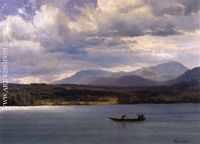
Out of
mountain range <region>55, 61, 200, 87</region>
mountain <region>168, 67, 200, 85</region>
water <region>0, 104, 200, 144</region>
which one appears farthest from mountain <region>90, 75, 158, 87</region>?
water <region>0, 104, 200, 144</region>

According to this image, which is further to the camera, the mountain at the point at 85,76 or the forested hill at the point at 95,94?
the forested hill at the point at 95,94

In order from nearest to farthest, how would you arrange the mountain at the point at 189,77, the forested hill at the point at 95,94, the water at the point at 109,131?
the mountain at the point at 189,77
the forested hill at the point at 95,94
the water at the point at 109,131

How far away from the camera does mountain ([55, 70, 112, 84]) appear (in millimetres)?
10352

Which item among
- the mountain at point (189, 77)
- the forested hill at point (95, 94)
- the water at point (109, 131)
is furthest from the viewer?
the water at point (109, 131)

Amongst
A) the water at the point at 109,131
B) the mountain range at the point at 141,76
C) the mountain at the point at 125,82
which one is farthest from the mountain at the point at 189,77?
the water at the point at 109,131

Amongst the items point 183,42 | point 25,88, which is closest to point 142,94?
point 183,42

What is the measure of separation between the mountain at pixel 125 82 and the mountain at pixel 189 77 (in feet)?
1.35

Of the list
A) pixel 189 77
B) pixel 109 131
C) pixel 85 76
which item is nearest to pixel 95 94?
pixel 85 76

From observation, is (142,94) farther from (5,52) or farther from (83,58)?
(5,52)

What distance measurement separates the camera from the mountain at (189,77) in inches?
404

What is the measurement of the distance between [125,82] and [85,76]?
2.44 ft

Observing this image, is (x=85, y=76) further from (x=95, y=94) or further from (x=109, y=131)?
(x=109, y=131)

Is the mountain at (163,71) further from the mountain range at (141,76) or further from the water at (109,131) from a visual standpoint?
the water at (109,131)

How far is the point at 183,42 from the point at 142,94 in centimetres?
127
